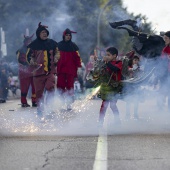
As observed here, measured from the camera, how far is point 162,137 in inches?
394

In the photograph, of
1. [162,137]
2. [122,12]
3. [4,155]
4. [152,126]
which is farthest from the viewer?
[122,12]

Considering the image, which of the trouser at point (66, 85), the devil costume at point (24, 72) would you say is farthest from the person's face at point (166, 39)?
the devil costume at point (24, 72)

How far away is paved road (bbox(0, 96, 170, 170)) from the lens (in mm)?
7719

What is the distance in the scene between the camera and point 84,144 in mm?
9352

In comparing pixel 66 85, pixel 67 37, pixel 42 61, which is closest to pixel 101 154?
pixel 42 61

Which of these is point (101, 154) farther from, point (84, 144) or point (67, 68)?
point (67, 68)

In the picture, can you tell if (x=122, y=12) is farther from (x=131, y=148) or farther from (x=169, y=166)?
(x=169, y=166)

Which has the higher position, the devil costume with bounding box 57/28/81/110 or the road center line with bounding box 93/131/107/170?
the devil costume with bounding box 57/28/81/110

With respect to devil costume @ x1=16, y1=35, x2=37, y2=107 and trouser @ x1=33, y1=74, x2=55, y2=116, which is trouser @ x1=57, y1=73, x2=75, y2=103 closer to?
devil costume @ x1=16, y1=35, x2=37, y2=107

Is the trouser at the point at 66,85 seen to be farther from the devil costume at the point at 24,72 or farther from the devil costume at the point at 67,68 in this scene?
the devil costume at the point at 24,72

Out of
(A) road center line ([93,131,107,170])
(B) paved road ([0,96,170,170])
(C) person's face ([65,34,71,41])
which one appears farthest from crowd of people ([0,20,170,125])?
(A) road center line ([93,131,107,170])

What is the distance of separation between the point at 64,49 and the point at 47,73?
2.48 m

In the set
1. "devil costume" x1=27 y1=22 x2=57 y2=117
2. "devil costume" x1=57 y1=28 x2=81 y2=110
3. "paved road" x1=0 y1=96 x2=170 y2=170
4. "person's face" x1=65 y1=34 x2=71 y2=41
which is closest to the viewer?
"paved road" x1=0 y1=96 x2=170 y2=170

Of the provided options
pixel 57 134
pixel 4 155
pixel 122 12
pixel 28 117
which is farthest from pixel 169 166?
pixel 122 12
